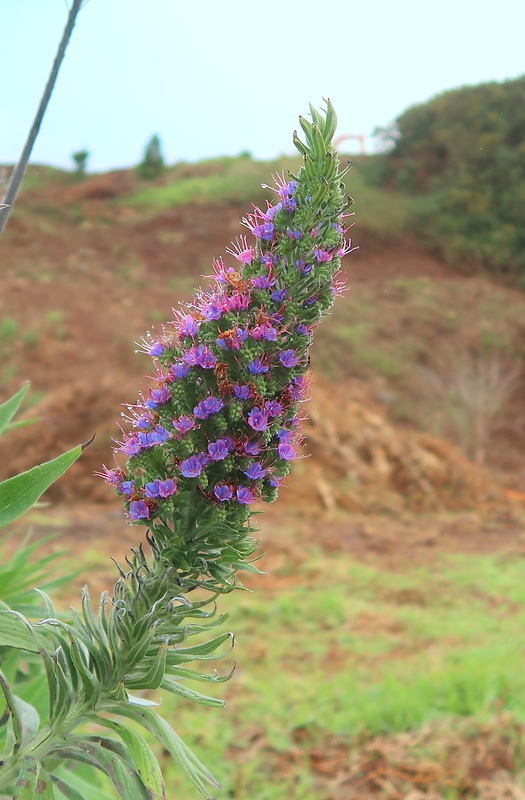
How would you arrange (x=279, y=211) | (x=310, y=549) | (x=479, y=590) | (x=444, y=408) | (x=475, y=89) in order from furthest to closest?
1. (x=475, y=89)
2. (x=444, y=408)
3. (x=310, y=549)
4. (x=479, y=590)
5. (x=279, y=211)

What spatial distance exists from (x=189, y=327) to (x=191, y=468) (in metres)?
0.35

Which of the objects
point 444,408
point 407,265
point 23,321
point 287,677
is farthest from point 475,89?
point 287,677

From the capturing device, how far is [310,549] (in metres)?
11.1

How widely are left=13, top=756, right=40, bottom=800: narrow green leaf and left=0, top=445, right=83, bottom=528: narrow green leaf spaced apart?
1.82ft

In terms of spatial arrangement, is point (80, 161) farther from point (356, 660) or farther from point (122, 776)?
point (122, 776)

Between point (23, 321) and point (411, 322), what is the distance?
1151 centimetres

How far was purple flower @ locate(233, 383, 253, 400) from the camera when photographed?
1.65m

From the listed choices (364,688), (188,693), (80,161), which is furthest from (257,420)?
(80,161)

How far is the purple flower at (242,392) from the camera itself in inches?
65.0

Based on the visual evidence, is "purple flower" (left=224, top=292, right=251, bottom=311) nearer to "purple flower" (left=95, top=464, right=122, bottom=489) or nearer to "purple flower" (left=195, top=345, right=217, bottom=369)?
"purple flower" (left=195, top=345, right=217, bottom=369)

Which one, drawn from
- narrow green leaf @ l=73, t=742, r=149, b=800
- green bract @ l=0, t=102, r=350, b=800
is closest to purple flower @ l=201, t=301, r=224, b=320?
green bract @ l=0, t=102, r=350, b=800

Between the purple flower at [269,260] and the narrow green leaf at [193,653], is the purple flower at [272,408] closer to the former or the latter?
the purple flower at [269,260]

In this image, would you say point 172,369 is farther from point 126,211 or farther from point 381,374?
point 126,211

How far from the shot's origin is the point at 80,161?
107 feet
